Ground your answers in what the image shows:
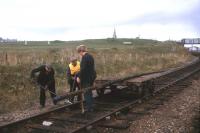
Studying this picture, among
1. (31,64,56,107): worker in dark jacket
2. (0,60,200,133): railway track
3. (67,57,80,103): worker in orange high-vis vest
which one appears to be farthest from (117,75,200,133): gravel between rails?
(31,64,56,107): worker in dark jacket

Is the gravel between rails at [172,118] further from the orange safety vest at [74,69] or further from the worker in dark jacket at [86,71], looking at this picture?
the orange safety vest at [74,69]

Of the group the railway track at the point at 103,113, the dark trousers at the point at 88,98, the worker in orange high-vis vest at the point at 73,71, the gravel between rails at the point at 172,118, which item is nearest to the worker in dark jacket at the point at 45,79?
the worker in orange high-vis vest at the point at 73,71

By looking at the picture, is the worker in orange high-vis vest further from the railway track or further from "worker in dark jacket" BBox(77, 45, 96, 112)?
"worker in dark jacket" BBox(77, 45, 96, 112)

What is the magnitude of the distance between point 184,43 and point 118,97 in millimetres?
75701

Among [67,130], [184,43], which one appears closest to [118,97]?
[67,130]

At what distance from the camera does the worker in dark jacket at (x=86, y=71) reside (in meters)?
11.0

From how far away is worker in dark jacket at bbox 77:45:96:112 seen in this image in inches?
432

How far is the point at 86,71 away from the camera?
440 inches

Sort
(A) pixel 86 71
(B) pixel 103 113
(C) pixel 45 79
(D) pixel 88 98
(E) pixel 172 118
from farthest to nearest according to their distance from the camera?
(C) pixel 45 79 → (B) pixel 103 113 → (D) pixel 88 98 → (A) pixel 86 71 → (E) pixel 172 118

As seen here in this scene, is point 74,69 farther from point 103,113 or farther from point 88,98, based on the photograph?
point 103,113

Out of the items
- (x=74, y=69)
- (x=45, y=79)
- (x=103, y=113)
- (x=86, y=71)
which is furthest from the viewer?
(x=74, y=69)

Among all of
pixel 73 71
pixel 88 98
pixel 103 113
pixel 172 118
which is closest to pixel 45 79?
pixel 73 71

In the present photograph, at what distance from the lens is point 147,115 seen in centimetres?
1137

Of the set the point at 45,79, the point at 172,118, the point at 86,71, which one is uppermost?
the point at 86,71
